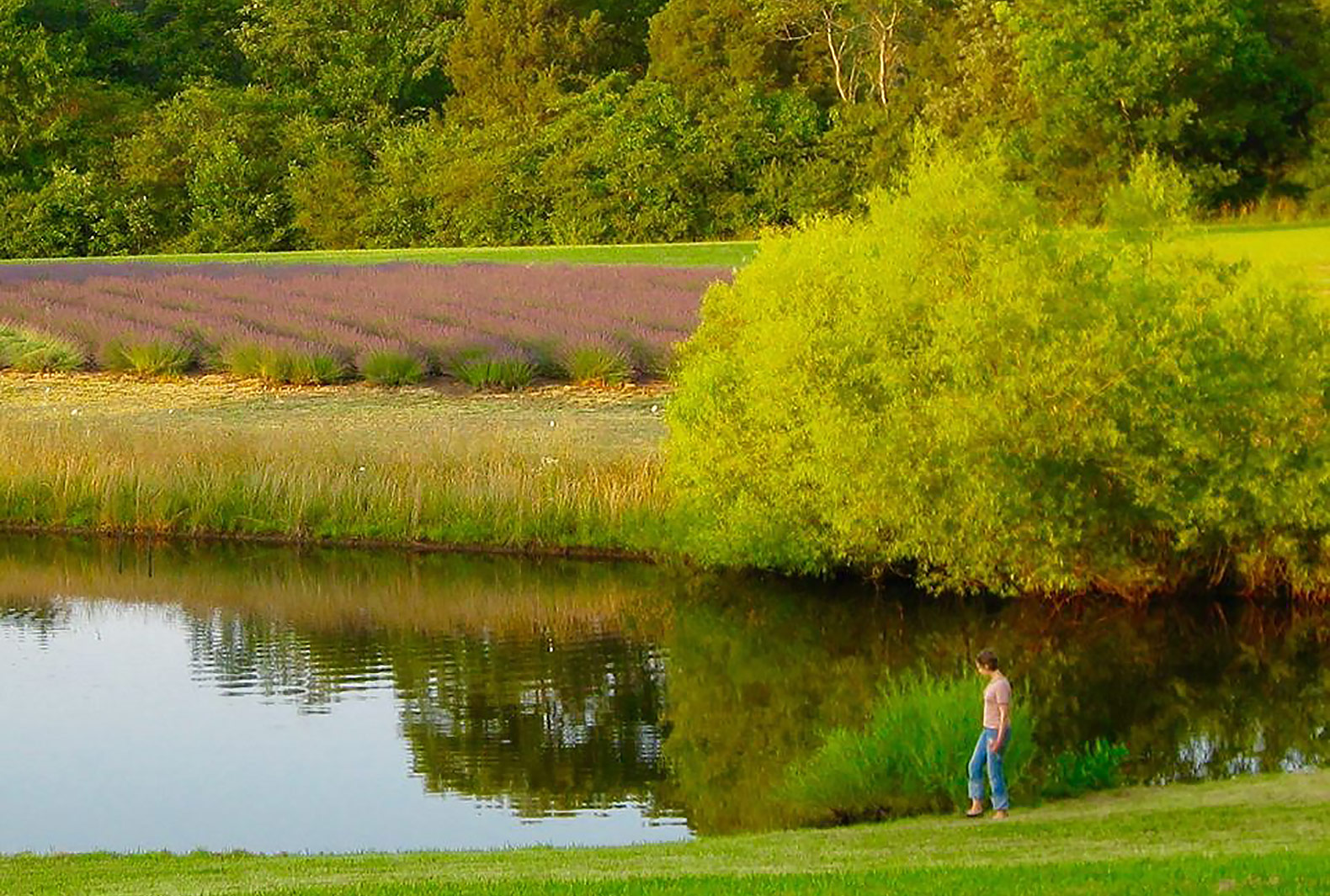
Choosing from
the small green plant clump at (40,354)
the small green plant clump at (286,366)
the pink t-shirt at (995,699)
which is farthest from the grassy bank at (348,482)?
the pink t-shirt at (995,699)

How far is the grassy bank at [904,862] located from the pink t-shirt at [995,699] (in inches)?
23.8

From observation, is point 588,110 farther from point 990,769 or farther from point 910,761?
point 990,769

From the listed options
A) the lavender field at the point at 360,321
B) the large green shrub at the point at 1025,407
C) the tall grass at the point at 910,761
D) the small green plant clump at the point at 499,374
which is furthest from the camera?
the lavender field at the point at 360,321

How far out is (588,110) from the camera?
187 feet

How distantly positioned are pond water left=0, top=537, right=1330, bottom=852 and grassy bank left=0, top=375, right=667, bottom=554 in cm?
52

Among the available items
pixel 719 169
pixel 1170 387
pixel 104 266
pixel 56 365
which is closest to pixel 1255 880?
pixel 1170 387

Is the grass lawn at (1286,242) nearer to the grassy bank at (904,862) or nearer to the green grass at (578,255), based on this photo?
the green grass at (578,255)

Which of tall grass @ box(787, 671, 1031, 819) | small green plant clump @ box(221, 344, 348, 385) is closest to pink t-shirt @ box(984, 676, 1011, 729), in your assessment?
tall grass @ box(787, 671, 1031, 819)

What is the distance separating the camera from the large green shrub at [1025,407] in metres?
20.8

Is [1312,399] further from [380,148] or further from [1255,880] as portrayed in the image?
[380,148]

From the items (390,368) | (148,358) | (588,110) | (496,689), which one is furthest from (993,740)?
(588,110)

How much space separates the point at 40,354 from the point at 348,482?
11960mm

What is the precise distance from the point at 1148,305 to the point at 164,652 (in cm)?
994

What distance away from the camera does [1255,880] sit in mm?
9359
